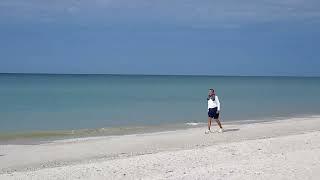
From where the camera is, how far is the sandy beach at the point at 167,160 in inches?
356

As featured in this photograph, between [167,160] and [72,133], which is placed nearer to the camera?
[167,160]

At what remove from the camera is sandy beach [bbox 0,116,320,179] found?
9.05m

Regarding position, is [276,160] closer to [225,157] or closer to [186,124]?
[225,157]

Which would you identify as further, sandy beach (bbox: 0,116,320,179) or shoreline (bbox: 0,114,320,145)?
shoreline (bbox: 0,114,320,145)

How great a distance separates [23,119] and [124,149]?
44.8 feet

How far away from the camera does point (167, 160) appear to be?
35.0 feet

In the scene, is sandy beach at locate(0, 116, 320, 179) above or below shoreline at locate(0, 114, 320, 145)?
below

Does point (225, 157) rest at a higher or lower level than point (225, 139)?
lower

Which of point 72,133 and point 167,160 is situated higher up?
point 72,133

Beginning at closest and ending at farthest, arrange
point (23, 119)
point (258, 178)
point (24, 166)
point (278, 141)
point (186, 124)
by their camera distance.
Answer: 1. point (258, 178)
2. point (24, 166)
3. point (278, 141)
4. point (186, 124)
5. point (23, 119)

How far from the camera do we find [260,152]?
11.5 meters

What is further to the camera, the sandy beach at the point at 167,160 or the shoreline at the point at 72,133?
the shoreline at the point at 72,133

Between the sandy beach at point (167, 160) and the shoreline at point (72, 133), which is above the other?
the shoreline at point (72, 133)

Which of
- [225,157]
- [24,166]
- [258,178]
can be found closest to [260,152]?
[225,157]
